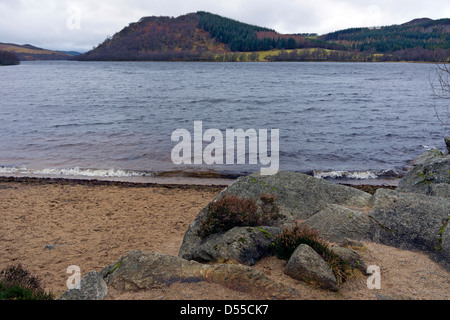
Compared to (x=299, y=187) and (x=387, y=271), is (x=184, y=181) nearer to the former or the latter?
(x=299, y=187)

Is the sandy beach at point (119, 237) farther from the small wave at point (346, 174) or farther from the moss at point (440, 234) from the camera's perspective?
the small wave at point (346, 174)

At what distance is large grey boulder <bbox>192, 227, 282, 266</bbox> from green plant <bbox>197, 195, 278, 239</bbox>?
0.27 m

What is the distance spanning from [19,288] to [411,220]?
304 inches

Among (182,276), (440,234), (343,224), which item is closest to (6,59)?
(182,276)

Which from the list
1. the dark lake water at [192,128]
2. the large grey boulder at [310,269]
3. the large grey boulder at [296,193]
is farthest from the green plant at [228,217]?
the dark lake water at [192,128]

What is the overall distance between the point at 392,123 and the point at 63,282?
29810 mm

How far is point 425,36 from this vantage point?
19712 cm

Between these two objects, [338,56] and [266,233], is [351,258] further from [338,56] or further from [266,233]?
[338,56]

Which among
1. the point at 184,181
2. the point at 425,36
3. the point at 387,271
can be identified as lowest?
the point at 184,181

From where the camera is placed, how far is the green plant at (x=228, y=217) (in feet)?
21.9

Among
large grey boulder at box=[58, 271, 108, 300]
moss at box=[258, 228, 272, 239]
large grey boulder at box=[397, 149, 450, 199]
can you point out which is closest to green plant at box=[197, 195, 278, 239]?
moss at box=[258, 228, 272, 239]
